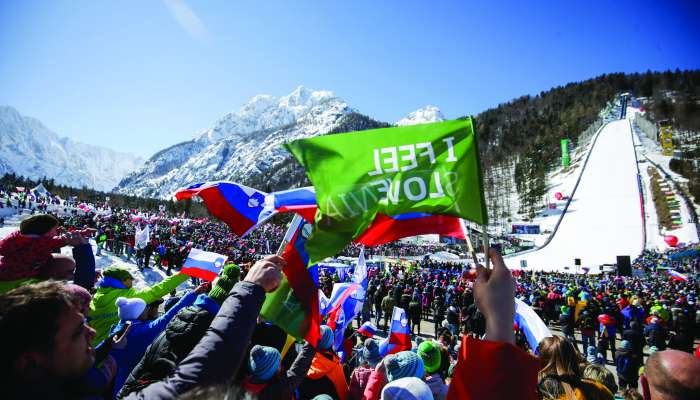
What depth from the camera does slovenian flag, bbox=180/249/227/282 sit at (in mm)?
5883

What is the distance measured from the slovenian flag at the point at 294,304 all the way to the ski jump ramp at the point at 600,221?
37.9 m

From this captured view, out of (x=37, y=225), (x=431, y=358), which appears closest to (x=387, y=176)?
(x=431, y=358)

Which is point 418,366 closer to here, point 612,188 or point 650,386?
point 650,386

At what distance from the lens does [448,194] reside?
2379 millimetres

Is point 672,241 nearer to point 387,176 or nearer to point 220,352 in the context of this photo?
point 387,176

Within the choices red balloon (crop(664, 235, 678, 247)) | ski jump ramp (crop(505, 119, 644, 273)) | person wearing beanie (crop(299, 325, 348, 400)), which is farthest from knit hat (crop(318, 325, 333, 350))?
red balloon (crop(664, 235, 678, 247))

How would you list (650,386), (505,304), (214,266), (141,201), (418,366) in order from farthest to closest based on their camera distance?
1. (141,201)
2. (214,266)
3. (418,366)
4. (650,386)
5. (505,304)

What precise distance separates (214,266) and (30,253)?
327 cm

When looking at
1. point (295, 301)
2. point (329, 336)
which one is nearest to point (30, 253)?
point (295, 301)

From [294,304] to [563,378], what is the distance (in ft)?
6.64

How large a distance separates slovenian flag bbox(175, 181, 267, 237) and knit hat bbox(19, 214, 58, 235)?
1.29 m

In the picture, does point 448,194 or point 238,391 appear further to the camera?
point 448,194

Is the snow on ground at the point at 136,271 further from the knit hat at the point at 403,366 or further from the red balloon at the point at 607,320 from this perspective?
the red balloon at the point at 607,320

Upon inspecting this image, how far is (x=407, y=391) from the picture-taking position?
2105mm
